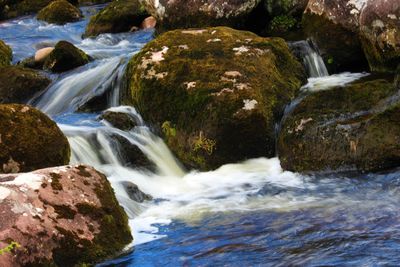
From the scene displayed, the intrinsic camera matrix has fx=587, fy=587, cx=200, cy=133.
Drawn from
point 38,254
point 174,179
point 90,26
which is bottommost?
point 174,179

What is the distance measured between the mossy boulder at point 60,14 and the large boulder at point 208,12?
7.42 m

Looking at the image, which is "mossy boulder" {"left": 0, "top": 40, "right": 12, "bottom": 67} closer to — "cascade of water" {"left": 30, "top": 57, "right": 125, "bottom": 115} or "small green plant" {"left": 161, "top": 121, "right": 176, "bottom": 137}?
"cascade of water" {"left": 30, "top": 57, "right": 125, "bottom": 115}

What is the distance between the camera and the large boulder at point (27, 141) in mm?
6961

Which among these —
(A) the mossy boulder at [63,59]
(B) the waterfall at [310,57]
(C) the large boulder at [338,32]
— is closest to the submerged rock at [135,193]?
(B) the waterfall at [310,57]

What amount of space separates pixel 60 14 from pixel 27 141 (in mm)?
14944

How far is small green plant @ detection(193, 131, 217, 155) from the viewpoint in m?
8.93

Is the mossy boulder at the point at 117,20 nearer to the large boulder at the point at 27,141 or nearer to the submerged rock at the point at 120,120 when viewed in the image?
the submerged rock at the point at 120,120

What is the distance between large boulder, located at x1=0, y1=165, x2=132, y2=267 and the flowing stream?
0.26 m

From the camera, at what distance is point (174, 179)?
8.80 m

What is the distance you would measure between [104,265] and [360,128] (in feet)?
13.9

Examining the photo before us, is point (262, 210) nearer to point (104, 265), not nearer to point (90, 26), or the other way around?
point (104, 265)

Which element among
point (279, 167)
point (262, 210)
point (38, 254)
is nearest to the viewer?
point (38, 254)

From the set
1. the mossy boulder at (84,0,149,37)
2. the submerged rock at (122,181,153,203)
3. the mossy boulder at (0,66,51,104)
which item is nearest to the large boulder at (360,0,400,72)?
the submerged rock at (122,181,153,203)

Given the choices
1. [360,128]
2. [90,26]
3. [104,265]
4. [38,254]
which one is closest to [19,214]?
[38,254]
